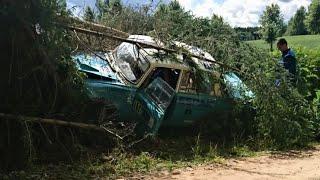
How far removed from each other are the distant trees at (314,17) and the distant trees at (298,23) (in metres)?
11.5

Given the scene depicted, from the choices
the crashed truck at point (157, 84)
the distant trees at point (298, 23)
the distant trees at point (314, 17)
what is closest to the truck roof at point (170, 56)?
the crashed truck at point (157, 84)

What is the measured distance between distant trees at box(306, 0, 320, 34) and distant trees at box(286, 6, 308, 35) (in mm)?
11494

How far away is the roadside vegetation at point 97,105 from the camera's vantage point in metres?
8.13

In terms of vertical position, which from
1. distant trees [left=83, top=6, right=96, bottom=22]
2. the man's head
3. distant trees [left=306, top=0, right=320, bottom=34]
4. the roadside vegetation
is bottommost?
the roadside vegetation

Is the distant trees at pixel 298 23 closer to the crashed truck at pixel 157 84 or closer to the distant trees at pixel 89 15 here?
the crashed truck at pixel 157 84

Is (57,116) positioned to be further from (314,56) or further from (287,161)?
(314,56)

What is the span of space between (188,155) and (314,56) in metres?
8.00

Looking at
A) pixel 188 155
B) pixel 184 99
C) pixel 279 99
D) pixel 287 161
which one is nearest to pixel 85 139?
pixel 188 155

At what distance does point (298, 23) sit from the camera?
370 feet

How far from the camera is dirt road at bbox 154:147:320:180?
864 cm

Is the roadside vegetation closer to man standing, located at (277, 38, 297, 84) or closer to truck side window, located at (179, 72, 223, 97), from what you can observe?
man standing, located at (277, 38, 297, 84)

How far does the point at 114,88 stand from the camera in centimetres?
1067

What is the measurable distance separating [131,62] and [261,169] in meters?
3.70

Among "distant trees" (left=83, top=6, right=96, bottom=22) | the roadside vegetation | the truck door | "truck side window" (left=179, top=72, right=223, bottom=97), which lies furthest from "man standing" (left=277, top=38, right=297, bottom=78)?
"distant trees" (left=83, top=6, right=96, bottom=22)
